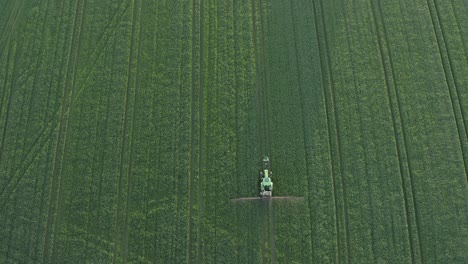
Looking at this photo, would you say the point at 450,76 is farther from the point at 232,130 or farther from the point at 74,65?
the point at 74,65

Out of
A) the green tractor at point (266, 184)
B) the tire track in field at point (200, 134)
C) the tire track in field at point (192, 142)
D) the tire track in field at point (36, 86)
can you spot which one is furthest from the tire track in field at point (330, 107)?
the tire track in field at point (36, 86)

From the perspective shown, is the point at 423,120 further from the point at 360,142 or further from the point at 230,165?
the point at 230,165

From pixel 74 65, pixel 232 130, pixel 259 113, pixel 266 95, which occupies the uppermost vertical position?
pixel 74 65

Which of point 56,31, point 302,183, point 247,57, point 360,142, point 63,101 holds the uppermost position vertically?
point 56,31

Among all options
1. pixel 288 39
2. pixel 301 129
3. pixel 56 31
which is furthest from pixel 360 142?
pixel 56 31

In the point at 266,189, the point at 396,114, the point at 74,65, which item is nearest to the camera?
the point at 266,189

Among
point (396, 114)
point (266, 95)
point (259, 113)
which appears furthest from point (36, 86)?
point (396, 114)

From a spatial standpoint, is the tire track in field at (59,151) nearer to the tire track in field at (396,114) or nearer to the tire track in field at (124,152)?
the tire track in field at (124,152)
